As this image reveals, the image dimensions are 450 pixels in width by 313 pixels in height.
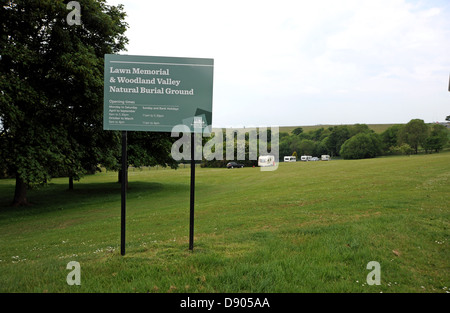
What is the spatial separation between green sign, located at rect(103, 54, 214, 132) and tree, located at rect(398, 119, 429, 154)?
120 meters

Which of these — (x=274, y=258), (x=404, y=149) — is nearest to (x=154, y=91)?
(x=274, y=258)

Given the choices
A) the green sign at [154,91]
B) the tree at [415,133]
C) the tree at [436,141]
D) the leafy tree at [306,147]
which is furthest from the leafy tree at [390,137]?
the green sign at [154,91]

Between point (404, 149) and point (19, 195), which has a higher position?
point (404, 149)

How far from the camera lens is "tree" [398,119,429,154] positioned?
102500 mm

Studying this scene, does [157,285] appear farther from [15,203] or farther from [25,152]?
[15,203]

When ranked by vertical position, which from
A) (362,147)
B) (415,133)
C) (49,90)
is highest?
(415,133)

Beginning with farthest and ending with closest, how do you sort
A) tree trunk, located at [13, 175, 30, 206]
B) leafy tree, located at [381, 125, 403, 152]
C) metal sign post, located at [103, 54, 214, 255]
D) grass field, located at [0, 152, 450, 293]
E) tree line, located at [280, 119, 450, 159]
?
leafy tree, located at [381, 125, 403, 152]
tree line, located at [280, 119, 450, 159]
tree trunk, located at [13, 175, 30, 206]
metal sign post, located at [103, 54, 214, 255]
grass field, located at [0, 152, 450, 293]

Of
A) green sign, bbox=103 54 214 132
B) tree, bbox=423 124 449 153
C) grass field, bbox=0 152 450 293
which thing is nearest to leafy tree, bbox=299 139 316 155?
tree, bbox=423 124 449 153

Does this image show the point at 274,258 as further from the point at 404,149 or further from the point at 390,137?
the point at 390,137

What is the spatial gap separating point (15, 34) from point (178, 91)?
19.0m

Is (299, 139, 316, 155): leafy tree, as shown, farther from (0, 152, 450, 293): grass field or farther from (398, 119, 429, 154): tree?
(0, 152, 450, 293): grass field

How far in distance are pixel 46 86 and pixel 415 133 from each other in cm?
12084

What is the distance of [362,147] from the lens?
375ft

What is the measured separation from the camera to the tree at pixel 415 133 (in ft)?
336
